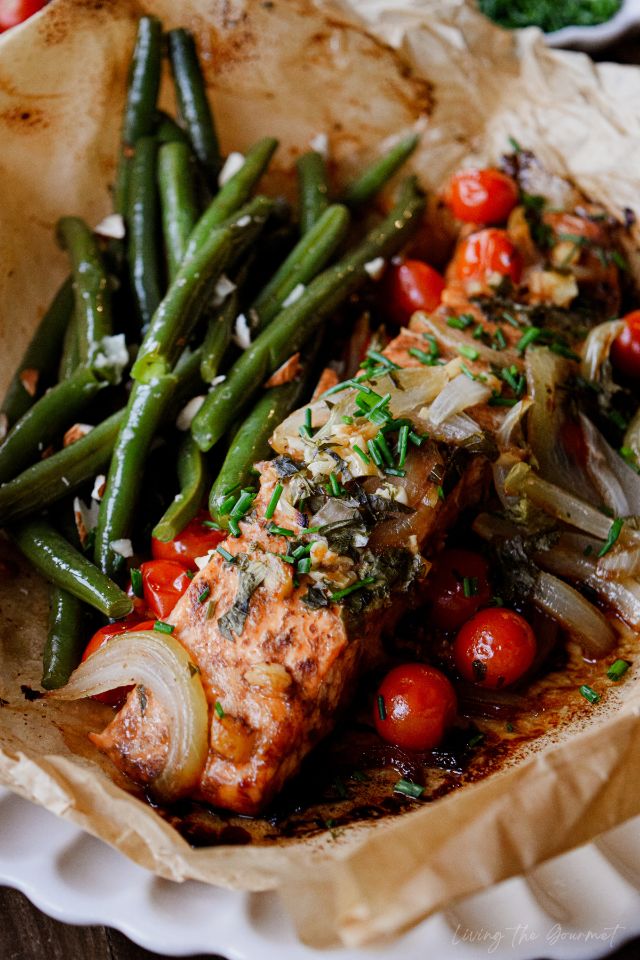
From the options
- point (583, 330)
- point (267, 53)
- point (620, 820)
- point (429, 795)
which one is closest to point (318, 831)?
point (429, 795)

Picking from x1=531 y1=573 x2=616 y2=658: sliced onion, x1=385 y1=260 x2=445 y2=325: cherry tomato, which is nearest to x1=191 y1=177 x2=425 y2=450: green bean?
x1=385 y1=260 x2=445 y2=325: cherry tomato

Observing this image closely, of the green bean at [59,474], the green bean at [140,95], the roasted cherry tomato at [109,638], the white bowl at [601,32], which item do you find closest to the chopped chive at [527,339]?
the green bean at [59,474]

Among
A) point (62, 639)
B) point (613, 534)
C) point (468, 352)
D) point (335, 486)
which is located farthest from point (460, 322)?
point (62, 639)

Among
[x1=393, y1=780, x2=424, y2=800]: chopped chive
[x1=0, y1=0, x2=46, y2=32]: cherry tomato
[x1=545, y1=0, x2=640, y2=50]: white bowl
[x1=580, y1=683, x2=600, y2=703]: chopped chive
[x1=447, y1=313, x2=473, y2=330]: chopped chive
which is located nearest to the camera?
[x1=393, y1=780, x2=424, y2=800]: chopped chive

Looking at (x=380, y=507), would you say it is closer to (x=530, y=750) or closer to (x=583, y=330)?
(x=530, y=750)

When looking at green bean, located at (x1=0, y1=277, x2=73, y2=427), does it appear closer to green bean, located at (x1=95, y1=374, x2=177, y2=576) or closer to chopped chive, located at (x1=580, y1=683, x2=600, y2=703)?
green bean, located at (x1=95, y1=374, x2=177, y2=576)

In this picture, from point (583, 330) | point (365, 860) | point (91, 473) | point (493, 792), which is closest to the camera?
point (365, 860)
